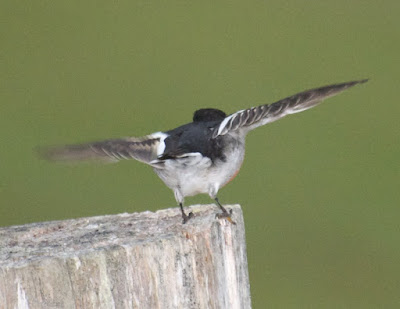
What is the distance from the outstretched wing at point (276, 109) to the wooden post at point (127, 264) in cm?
66

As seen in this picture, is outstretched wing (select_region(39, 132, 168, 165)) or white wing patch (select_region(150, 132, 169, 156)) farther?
white wing patch (select_region(150, 132, 169, 156))

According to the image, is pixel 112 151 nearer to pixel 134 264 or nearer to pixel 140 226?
pixel 140 226

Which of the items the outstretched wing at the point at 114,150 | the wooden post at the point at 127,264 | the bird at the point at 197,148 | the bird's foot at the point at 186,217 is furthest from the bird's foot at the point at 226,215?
the outstretched wing at the point at 114,150

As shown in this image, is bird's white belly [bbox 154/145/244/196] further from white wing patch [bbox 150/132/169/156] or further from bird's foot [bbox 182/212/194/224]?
bird's foot [bbox 182/212/194/224]

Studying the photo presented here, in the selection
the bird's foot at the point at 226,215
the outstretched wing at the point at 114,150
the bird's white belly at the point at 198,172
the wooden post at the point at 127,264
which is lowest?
the wooden post at the point at 127,264

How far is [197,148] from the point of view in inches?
250

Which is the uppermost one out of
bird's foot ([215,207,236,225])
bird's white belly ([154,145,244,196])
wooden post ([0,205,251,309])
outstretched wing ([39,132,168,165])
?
outstretched wing ([39,132,168,165])

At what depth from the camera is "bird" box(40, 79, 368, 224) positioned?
6.05 metres

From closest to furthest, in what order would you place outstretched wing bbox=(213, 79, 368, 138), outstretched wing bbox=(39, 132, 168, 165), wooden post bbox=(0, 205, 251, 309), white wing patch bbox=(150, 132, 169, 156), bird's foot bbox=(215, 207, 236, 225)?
wooden post bbox=(0, 205, 251, 309) → bird's foot bbox=(215, 207, 236, 225) → outstretched wing bbox=(213, 79, 368, 138) → outstretched wing bbox=(39, 132, 168, 165) → white wing patch bbox=(150, 132, 169, 156)

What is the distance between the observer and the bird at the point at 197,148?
6051 mm

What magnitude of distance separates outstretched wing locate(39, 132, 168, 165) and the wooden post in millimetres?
650

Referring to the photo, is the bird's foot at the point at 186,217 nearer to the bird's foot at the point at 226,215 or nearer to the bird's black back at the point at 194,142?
the bird's foot at the point at 226,215

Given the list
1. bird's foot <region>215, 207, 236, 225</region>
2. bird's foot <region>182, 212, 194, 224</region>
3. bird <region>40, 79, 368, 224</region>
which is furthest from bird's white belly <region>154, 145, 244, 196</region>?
bird's foot <region>215, 207, 236, 225</region>

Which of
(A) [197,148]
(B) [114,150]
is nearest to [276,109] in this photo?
(A) [197,148]
